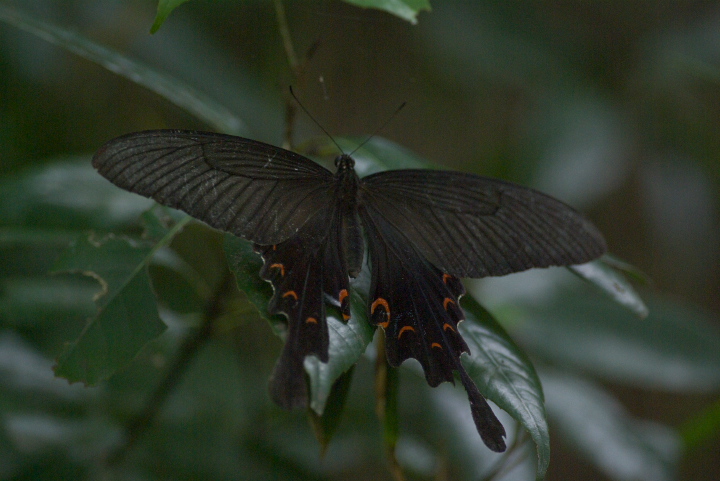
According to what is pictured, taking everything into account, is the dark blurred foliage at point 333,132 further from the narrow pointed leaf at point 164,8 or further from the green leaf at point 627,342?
the narrow pointed leaf at point 164,8

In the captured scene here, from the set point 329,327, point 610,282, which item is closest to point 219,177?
point 329,327

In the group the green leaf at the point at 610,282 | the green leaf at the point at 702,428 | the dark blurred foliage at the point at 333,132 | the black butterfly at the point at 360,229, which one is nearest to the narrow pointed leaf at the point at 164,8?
the black butterfly at the point at 360,229

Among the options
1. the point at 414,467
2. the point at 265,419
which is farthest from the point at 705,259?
the point at 265,419

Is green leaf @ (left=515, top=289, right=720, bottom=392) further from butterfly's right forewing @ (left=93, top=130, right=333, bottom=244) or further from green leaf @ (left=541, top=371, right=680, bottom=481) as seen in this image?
butterfly's right forewing @ (left=93, top=130, right=333, bottom=244)

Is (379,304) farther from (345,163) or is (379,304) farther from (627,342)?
(627,342)

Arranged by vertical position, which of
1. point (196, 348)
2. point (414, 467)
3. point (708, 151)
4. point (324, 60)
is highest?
point (708, 151)

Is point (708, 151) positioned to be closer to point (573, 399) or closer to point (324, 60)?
point (573, 399)

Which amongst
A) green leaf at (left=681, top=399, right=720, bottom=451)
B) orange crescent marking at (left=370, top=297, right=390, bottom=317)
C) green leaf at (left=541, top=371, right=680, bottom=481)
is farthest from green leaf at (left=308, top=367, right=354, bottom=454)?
green leaf at (left=681, top=399, right=720, bottom=451)
